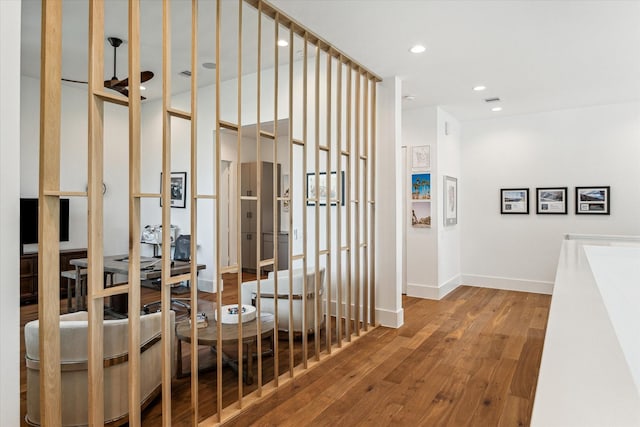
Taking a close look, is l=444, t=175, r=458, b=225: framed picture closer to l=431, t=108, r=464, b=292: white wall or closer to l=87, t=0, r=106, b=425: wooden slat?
l=431, t=108, r=464, b=292: white wall

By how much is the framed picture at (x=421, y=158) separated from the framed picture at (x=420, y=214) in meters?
0.53

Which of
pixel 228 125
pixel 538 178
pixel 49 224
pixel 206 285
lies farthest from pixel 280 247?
pixel 49 224

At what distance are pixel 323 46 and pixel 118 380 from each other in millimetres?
2968

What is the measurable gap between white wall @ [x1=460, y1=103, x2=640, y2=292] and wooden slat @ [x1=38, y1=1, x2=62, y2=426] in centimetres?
602

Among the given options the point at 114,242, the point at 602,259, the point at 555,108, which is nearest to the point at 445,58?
the point at 602,259

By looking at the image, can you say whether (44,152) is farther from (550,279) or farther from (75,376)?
(550,279)

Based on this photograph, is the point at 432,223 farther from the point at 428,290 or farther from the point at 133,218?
the point at 133,218

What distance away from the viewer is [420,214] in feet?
18.6

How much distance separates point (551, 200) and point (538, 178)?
38cm

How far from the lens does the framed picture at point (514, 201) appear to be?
5926mm

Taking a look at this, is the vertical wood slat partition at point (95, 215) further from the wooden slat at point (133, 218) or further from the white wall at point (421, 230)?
the white wall at point (421, 230)

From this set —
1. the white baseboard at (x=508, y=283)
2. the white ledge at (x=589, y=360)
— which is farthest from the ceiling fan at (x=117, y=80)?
the white baseboard at (x=508, y=283)

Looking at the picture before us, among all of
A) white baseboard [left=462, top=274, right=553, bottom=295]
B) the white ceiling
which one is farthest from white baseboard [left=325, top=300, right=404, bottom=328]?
white baseboard [left=462, top=274, right=553, bottom=295]

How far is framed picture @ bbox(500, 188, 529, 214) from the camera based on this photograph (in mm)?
5926
